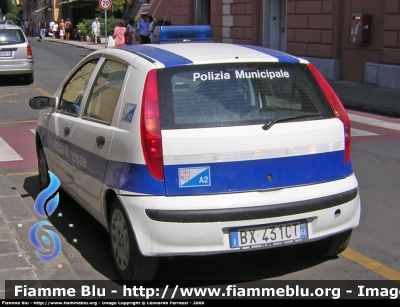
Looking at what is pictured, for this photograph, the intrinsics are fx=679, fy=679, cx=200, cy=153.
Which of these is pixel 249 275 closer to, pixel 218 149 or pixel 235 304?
pixel 235 304

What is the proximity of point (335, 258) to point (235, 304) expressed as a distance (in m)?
1.16

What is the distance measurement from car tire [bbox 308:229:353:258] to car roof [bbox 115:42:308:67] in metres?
1.32

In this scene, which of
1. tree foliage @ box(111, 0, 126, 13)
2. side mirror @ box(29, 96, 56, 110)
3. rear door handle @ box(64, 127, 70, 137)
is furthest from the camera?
tree foliage @ box(111, 0, 126, 13)

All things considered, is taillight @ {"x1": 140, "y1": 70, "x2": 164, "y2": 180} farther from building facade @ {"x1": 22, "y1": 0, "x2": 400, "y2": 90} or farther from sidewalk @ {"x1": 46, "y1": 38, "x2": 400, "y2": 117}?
building facade @ {"x1": 22, "y1": 0, "x2": 400, "y2": 90}

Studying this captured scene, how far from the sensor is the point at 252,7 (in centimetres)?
2342

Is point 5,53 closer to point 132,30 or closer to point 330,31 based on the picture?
point 330,31

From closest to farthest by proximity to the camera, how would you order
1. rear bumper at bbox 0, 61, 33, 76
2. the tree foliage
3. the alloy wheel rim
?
the alloy wheel rim
rear bumper at bbox 0, 61, 33, 76
the tree foliage

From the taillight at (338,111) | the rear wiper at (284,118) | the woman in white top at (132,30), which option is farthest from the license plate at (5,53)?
the rear wiper at (284,118)

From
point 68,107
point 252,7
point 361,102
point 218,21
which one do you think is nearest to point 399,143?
point 361,102

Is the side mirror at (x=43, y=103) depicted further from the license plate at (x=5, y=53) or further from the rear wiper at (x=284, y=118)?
the license plate at (x=5, y=53)

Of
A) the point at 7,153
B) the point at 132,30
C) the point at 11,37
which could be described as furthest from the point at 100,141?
the point at 132,30

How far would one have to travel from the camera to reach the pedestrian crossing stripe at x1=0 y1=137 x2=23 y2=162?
9.27 metres

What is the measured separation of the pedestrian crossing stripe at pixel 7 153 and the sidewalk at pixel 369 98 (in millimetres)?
7512

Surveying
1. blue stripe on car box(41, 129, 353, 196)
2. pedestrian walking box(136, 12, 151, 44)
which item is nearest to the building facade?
pedestrian walking box(136, 12, 151, 44)
